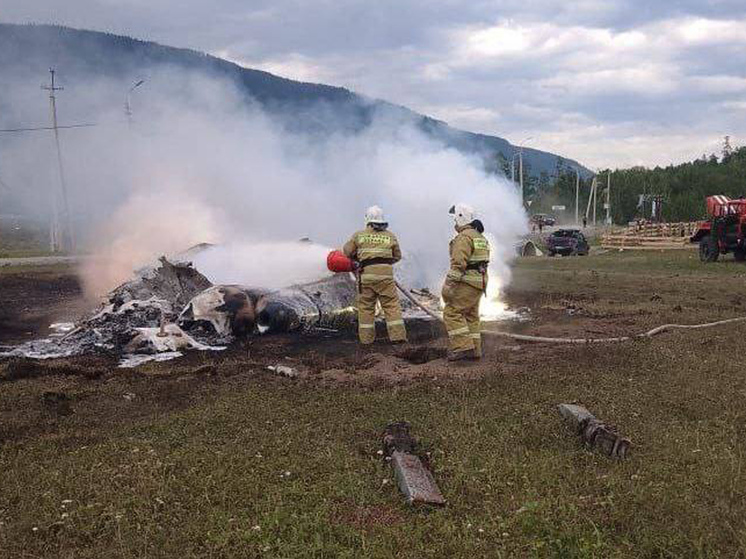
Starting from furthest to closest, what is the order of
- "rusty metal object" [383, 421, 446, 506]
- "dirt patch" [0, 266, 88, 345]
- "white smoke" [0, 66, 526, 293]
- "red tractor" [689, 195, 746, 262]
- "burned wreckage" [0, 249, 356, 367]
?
"red tractor" [689, 195, 746, 262] < "white smoke" [0, 66, 526, 293] < "dirt patch" [0, 266, 88, 345] < "burned wreckage" [0, 249, 356, 367] < "rusty metal object" [383, 421, 446, 506]

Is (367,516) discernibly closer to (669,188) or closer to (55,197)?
(55,197)

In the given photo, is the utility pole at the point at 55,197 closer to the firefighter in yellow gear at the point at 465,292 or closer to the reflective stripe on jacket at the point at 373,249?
the reflective stripe on jacket at the point at 373,249

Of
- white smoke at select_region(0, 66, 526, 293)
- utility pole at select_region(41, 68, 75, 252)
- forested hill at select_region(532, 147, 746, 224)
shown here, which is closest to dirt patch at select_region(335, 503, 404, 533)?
white smoke at select_region(0, 66, 526, 293)

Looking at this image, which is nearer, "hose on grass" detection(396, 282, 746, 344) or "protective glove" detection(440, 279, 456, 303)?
"protective glove" detection(440, 279, 456, 303)

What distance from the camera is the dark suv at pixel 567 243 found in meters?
31.0

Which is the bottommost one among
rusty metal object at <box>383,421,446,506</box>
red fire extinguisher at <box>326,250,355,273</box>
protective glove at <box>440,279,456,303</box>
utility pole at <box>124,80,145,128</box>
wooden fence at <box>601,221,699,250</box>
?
wooden fence at <box>601,221,699,250</box>

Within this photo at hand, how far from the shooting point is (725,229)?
21328mm

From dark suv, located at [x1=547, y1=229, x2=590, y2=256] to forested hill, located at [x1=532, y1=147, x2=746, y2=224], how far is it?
29.0 m

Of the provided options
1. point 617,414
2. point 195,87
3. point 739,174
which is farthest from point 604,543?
point 739,174

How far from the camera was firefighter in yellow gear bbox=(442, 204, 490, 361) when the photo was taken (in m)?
8.46

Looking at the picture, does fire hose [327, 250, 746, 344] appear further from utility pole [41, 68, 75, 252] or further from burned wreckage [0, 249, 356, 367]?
utility pole [41, 68, 75, 252]

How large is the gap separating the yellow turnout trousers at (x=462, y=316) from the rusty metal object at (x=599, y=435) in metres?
2.95

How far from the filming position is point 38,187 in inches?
1965

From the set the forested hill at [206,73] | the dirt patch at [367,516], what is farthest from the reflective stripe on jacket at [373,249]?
the dirt patch at [367,516]
